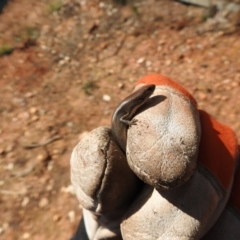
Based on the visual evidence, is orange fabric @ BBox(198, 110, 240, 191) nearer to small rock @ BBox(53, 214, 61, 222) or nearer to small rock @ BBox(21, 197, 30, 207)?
small rock @ BBox(53, 214, 61, 222)

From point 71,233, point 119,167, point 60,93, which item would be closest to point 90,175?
point 119,167

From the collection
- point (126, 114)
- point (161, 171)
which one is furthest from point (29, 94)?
point (161, 171)

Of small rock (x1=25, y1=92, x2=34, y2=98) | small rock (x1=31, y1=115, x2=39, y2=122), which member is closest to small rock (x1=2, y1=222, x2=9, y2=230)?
small rock (x1=31, y1=115, x2=39, y2=122)

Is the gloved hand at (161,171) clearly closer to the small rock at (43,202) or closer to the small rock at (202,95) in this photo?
the small rock at (43,202)

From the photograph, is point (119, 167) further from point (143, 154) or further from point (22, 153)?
point (22, 153)

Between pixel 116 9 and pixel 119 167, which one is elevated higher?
pixel 119 167

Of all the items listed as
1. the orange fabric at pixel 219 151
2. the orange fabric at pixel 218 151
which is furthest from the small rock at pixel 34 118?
the orange fabric at pixel 218 151
